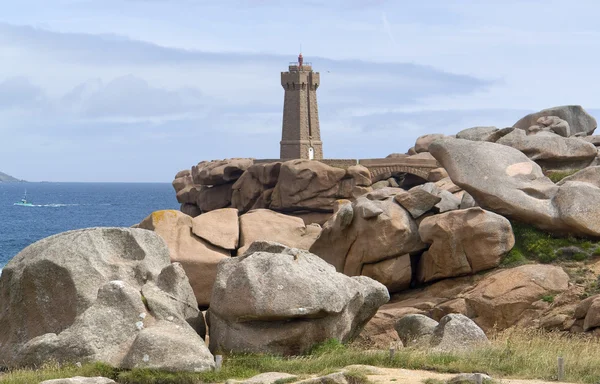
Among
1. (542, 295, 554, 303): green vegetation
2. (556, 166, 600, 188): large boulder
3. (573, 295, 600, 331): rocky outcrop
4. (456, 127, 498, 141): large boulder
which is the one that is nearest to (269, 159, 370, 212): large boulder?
(456, 127, 498, 141): large boulder

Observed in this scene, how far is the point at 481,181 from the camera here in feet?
94.8

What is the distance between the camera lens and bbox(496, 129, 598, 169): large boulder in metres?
34.7

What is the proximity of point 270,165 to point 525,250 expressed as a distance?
39033 mm

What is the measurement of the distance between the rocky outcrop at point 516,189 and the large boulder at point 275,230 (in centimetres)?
541

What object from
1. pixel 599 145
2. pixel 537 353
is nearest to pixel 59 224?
pixel 599 145

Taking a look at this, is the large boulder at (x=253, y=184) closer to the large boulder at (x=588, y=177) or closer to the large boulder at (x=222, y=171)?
the large boulder at (x=222, y=171)

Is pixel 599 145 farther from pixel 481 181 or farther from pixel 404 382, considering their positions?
pixel 404 382

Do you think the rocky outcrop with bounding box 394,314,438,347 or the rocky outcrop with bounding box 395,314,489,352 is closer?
the rocky outcrop with bounding box 395,314,489,352

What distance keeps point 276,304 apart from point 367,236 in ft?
32.4

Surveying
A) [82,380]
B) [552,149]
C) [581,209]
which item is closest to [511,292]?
[581,209]

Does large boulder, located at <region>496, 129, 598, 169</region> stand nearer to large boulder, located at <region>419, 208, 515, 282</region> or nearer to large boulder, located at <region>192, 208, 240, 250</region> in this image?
large boulder, located at <region>419, 208, 515, 282</region>

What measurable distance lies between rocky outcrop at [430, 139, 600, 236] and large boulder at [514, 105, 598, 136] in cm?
1726

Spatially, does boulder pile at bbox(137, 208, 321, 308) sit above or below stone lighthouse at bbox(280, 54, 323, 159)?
below

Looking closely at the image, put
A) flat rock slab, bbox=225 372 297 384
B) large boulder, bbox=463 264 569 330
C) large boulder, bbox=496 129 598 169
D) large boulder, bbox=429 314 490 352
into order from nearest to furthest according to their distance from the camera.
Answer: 1. flat rock slab, bbox=225 372 297 384
2. large boulder, bbox=429 314 490 352
3. large boulder, bbox=463 264 569 330
4. large boulder, bbox=496 129 598 169
